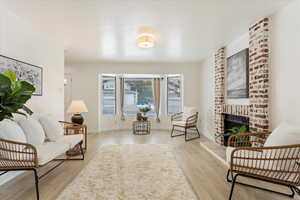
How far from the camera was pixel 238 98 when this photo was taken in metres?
3.76

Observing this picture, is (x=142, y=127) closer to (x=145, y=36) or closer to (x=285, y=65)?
(x=145, y=36)

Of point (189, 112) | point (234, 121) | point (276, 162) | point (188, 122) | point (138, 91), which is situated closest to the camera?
point (276, 162)

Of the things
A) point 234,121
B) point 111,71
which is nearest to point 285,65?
point 234,121

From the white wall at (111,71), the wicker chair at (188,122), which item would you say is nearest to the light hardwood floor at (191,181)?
the wicker chair at (188,122)

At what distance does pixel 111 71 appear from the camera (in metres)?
6.38

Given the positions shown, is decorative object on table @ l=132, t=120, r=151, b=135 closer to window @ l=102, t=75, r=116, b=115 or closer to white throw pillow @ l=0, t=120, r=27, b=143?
window @ l=102, t=75, r=116, b=115

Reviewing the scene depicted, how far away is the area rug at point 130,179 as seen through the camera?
212cm

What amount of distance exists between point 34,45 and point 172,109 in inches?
190

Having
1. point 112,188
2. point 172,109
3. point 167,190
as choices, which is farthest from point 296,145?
point 172,109

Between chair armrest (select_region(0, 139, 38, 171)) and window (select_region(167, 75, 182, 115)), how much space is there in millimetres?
5171

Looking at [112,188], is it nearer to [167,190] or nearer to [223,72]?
[167,190]

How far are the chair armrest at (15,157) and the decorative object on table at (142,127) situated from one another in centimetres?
401

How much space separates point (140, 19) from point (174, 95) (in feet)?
14.0

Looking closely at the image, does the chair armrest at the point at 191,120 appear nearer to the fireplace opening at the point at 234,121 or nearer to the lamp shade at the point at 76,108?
the fireplace opening at the point at 234,121
